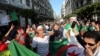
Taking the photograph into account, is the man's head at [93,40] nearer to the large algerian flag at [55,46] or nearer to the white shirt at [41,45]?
the white shirt at [41,45]

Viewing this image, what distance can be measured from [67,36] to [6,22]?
3100 mm


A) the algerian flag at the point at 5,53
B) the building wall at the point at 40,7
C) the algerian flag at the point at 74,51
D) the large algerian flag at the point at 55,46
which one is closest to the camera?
the algerian flag at the point at 74,51

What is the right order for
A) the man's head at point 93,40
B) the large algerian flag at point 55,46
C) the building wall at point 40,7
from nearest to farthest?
the man's head at point 93,40 < the large algerian flag at point 55,46 < the building wall at point 40,7

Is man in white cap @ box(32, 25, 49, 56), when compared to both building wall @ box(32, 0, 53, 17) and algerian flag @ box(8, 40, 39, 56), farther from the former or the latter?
building wall @ box(32, 0, 53, 17)

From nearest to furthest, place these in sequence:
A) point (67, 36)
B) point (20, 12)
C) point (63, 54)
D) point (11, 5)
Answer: point (63, 54) → point (67, 36) → point (11, 5) → point (20, 12)

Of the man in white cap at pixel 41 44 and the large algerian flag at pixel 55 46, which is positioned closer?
the man in white cap at pixel 41 44

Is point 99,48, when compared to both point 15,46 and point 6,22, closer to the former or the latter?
point 15,46

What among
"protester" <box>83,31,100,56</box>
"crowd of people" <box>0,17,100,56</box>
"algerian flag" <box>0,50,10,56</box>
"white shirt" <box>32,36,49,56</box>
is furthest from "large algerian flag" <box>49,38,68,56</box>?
"protester" <box>83,31,100,56</box>

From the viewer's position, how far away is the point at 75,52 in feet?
20.0

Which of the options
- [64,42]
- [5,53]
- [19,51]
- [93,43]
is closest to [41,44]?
[64,42]

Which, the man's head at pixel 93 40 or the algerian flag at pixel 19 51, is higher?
the man's head at pixel 93 40

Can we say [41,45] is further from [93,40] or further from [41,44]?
[93,40]

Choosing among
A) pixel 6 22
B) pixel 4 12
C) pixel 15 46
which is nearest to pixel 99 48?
pixel 15 46

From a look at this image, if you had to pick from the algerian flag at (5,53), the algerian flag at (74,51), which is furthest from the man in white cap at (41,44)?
the algerian flag at (74,51)
